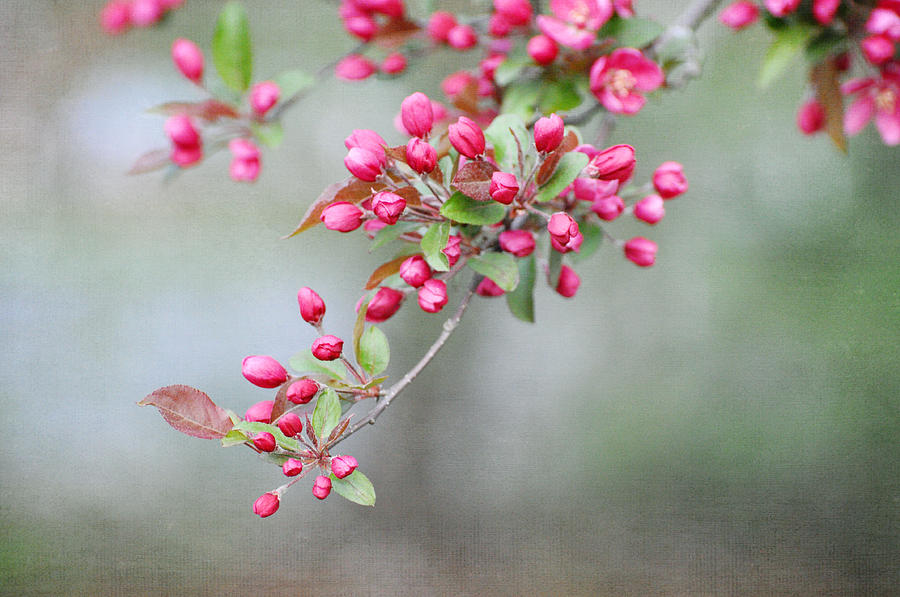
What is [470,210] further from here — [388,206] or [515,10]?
[515,10]

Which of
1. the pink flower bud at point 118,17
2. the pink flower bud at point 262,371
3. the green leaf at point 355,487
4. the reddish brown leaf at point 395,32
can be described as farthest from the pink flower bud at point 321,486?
the pink flower bud at point 118,17

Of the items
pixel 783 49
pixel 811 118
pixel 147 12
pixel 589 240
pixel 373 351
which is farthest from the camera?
pixel 147 12

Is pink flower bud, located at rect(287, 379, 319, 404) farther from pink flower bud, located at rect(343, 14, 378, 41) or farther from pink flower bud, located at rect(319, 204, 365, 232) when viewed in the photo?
pink flower bud, located at rect(343, 14, 378, 41)

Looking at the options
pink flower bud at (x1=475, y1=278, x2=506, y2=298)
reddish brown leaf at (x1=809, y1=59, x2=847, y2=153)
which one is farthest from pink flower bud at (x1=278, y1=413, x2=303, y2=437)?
reddish brown leaf at (x1=809, y1=59, x2=847, y2=153)

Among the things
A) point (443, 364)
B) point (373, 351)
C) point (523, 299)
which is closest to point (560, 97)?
point (523, 299)

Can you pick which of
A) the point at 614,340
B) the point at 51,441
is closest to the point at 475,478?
the point at 614,340

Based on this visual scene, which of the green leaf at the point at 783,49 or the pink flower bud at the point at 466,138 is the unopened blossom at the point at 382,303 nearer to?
the pink flower bud at the point at 466,138
